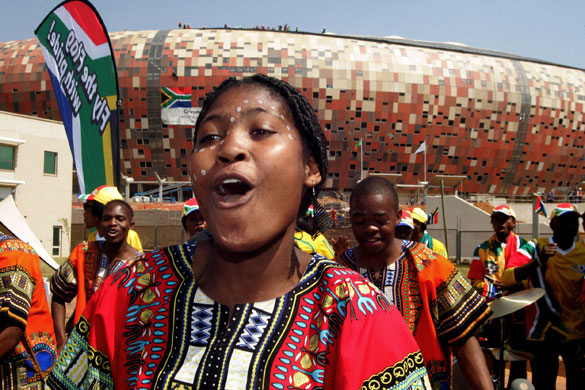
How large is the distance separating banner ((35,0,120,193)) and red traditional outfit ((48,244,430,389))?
15.8 feet

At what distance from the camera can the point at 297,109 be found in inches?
62.1

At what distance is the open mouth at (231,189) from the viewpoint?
139 cm

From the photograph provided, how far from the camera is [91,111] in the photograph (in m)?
6.32

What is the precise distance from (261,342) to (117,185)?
511cm

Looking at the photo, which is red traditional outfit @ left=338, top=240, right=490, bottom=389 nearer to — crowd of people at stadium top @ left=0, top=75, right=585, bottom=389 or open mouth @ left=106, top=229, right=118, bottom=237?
crowd of people at stadium top @ left=0, top=75, right=585, bottom=389

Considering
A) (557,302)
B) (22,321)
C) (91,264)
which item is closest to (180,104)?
(91,264)

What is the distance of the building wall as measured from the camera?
3048 centimetres

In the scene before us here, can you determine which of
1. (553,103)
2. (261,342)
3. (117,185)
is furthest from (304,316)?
(553,103)

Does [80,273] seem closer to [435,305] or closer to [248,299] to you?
[435,305]

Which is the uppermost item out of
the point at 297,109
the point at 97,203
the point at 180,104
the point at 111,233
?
the point at 180,104

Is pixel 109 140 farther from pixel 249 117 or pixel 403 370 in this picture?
pixel 403 370

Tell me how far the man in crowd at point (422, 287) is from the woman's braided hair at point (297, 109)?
1.57m

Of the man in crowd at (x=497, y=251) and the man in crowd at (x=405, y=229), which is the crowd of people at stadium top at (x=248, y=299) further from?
the man in crowd at (x=497, y=251)

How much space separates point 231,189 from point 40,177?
111 ft
